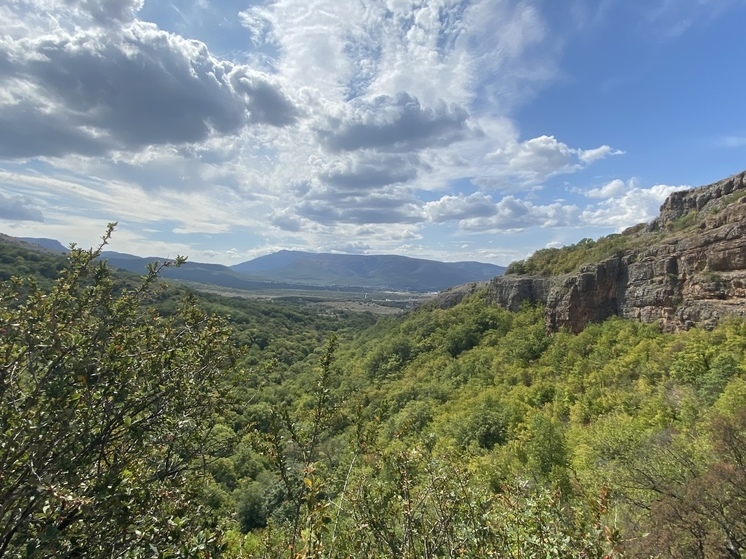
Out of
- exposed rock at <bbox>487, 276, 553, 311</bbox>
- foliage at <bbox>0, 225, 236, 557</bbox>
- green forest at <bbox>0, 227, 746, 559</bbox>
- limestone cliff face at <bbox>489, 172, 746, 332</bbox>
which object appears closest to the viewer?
foliage at <bbox>0, 225, 236, 557</bbox>

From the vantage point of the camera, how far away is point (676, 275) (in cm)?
3011

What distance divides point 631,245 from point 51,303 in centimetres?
4525

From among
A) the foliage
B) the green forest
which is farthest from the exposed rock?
the foliage

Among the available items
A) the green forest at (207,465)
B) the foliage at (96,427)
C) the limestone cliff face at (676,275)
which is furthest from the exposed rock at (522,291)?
the foliage at (96,427)

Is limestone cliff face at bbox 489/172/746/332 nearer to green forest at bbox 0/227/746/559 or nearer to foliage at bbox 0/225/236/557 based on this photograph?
green forest at bbox 0/227/746/559

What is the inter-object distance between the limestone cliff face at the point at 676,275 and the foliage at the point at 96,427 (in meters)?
32.4

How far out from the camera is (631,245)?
3866 cm

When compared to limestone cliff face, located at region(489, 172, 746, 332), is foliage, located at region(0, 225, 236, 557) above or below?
below

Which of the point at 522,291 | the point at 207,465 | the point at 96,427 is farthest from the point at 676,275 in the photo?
the point at 96,427

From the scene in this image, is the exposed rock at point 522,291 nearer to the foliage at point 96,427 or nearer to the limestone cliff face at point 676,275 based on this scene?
the limestone cliff face at point 676,275

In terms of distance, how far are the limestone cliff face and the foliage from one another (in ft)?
106

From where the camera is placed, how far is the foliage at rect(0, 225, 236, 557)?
3107 millimetres

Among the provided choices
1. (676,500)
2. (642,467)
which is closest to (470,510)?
(676,500)

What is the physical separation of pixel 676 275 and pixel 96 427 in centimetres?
3717
